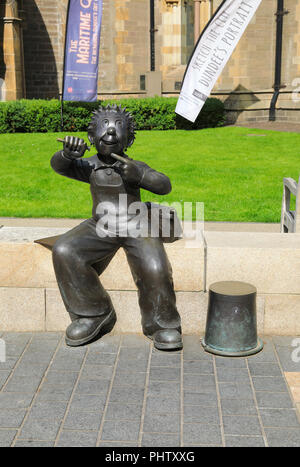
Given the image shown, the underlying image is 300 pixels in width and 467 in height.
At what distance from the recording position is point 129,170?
4.62 meters

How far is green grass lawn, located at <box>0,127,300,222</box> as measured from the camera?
9016mm

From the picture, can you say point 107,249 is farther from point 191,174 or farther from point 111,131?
point 191,174

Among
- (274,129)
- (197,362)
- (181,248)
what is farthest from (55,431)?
(274,129)

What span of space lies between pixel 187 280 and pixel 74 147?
1.51 metres

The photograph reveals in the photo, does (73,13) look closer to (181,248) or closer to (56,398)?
(181,248)

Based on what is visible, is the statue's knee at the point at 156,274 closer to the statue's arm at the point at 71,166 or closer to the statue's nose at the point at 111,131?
the statue's arm at the point at 71,166

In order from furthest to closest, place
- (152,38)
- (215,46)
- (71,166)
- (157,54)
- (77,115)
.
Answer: (157,54) < (152,38) < (77,115) < (215,46) < (71,166)

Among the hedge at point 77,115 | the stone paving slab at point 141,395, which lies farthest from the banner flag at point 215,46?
the stone paving slab at point 141,395

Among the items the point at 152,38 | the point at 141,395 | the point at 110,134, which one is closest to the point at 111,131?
the point at 110,134

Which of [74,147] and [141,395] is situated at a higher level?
[74,147]

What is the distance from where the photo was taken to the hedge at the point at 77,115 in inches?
694

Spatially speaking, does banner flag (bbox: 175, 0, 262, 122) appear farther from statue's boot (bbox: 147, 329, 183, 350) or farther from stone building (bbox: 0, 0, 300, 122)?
statue's boot (bbox: 147, 329, 183, 350)

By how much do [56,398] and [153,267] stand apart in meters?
1.29

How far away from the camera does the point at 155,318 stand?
477 centimetres
